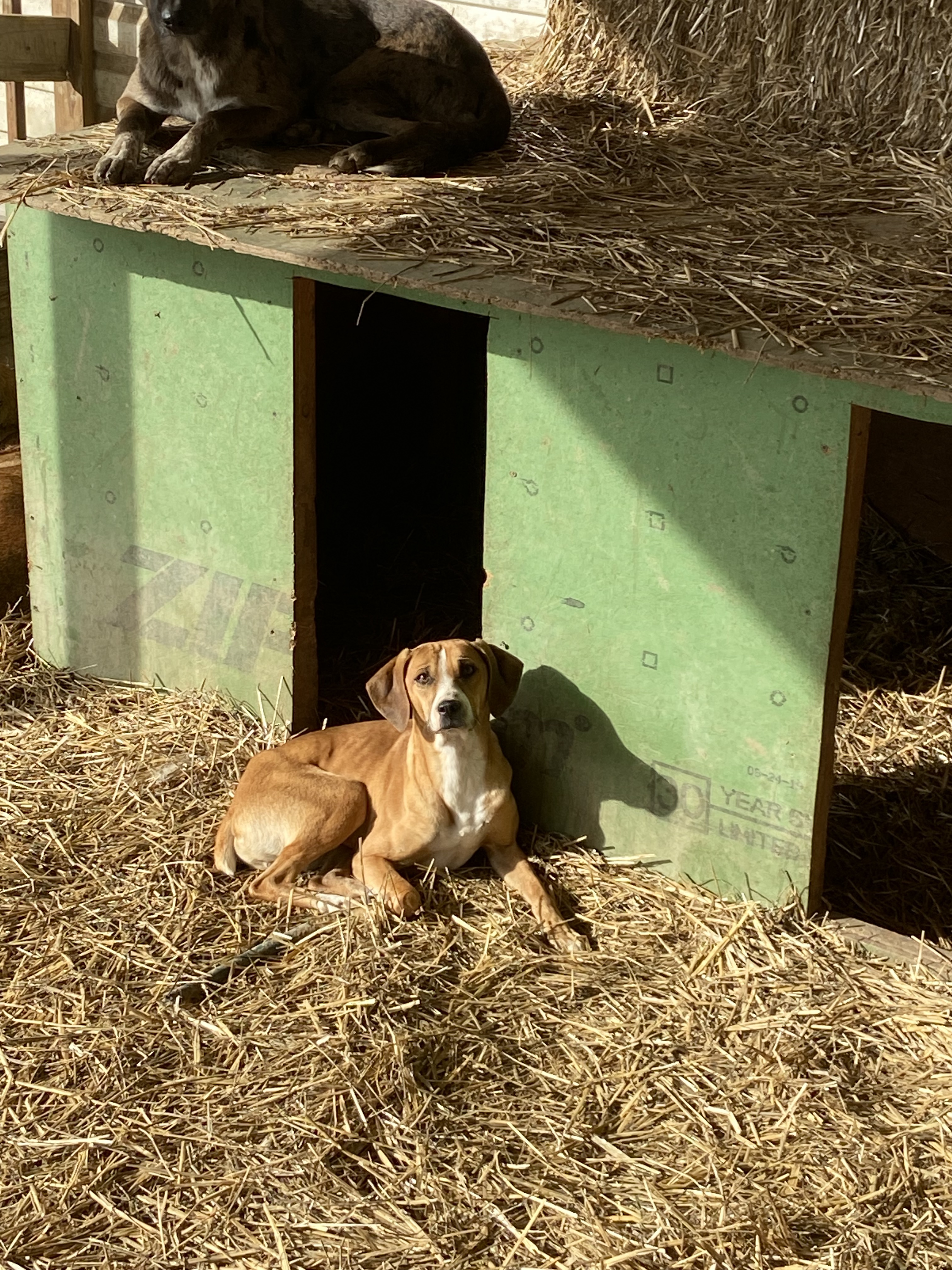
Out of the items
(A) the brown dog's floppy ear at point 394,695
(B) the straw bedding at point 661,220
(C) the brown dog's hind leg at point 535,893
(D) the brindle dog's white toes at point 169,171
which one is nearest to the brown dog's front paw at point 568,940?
(C) the brown dog's hind leg at point 535,893

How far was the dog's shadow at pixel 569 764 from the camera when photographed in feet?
15.8

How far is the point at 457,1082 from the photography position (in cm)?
404

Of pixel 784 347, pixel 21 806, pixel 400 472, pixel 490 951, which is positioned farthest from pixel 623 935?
pixel 400 472

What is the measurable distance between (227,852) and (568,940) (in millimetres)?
1116

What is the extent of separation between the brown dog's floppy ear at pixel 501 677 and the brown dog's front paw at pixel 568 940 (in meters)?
0.66

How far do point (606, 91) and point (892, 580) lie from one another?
2.46 metres

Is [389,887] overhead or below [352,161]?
below

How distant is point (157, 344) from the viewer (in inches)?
217

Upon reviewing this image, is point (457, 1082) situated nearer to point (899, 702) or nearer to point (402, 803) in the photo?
point (402, 803)

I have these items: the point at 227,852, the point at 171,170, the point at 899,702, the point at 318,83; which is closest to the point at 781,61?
the point at 318,83

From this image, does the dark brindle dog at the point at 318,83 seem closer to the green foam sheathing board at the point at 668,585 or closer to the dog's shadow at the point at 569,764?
the green foam sheathing board at the point at 668,585

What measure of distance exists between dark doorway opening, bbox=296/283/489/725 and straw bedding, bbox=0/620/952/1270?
1950 mm

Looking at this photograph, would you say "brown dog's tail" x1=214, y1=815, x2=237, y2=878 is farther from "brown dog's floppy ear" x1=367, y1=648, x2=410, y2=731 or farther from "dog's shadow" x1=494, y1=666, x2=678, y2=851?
"dog's shadow" x1=494, y1=666, x2=678, y2=851

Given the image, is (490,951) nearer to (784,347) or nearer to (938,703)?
(784,347)
